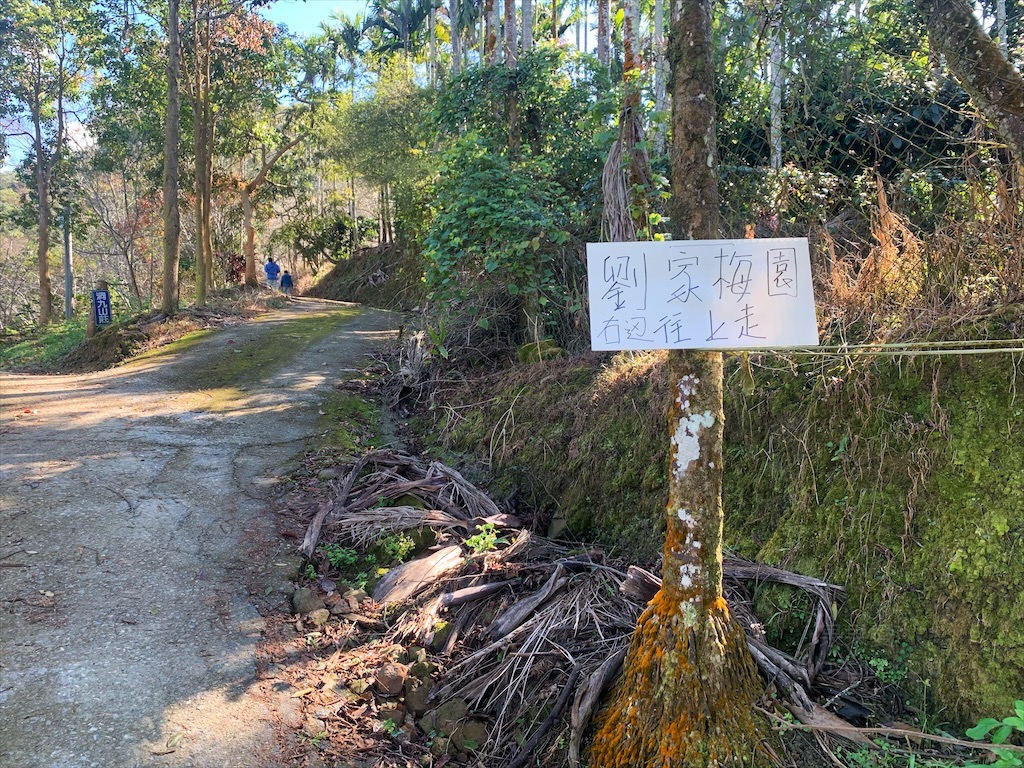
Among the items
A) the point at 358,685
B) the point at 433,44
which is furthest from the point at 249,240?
the point at 358,685

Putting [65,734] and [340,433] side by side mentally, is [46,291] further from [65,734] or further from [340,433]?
[65,734]

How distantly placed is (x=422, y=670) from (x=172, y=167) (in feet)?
44.5

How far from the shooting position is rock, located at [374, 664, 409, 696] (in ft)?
10.8

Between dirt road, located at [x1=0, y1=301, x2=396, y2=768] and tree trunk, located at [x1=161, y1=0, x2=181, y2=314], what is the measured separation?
6398 millimetres

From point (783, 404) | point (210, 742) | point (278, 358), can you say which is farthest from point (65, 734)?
point (278, 358)

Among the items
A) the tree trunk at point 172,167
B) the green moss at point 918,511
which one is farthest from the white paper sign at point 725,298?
the tree trunk at point 172,167

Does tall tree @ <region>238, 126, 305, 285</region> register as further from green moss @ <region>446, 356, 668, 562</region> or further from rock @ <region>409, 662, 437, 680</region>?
rock @ <region>409, 662, 437, 680</region>

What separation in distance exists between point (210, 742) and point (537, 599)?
5.54ft

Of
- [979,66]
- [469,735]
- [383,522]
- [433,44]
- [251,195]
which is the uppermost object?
[433,44]

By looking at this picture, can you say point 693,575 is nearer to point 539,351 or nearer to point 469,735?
point 469,735

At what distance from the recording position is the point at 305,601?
3820 millimetres

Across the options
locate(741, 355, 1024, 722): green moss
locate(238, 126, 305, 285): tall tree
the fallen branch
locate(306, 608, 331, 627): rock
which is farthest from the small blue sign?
locate(741, 355, 1024, 722): green moss

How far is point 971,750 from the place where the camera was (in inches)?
93.0

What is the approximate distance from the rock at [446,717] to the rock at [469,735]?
0.11ft
